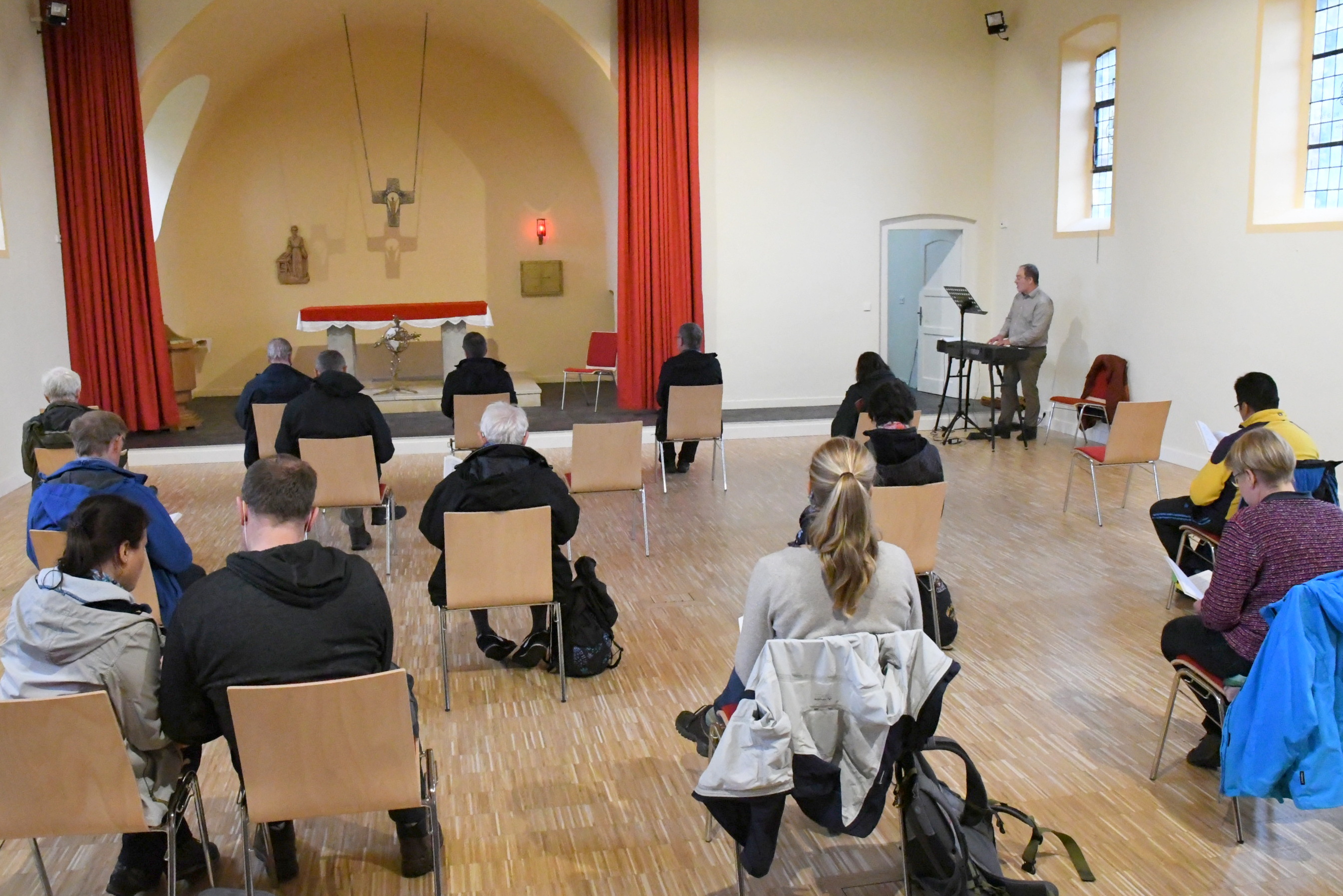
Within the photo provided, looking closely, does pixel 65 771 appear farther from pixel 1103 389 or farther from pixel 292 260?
pixel 292 260

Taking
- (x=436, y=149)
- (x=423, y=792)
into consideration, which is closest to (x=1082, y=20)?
(x=436, y=149)

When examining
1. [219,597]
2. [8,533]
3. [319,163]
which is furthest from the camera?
[319,163]

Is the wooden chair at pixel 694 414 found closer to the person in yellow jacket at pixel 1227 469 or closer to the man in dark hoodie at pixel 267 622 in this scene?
the person in yellow jacket at pixel 1227 469

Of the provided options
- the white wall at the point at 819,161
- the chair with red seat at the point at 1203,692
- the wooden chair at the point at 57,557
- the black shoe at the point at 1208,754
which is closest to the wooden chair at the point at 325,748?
the wooden chair at the point at 57,557

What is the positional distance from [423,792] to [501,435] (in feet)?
5.89

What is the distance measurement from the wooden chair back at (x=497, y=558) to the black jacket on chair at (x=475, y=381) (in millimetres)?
3199

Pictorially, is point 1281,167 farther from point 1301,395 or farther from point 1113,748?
point 1113,748

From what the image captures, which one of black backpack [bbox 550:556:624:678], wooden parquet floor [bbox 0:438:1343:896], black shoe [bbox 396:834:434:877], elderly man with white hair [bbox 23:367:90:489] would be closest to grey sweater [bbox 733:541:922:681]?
wooden parquet floor [bbox 0:438:1343:896]

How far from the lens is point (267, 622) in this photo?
2486mm

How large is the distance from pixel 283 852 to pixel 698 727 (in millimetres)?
1167

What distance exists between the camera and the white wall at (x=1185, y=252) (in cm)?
729

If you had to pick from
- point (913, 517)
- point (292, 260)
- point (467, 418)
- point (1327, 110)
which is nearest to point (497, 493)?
point (913, 517)

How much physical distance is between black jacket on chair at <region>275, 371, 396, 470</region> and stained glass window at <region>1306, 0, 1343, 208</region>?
6.29 m

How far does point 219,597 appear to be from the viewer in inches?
97.7
